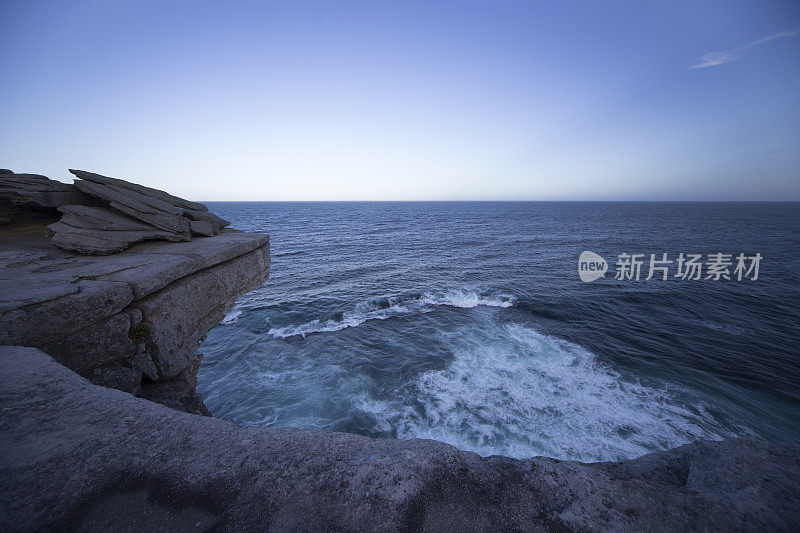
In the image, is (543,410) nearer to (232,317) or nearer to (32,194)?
(32,194)

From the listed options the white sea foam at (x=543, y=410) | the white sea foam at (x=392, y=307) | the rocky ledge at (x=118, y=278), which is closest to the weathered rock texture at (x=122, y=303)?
the rocky ledge at (x=118, y=278)

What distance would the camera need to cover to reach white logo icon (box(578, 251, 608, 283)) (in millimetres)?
27922

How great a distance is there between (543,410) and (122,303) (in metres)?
12.4

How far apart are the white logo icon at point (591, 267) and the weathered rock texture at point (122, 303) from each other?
29238 millimetres

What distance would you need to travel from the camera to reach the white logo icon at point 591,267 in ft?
91.6

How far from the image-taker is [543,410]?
10461 mm

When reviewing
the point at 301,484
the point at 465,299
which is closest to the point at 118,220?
the point at 301,484

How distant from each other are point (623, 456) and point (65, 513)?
1198 cm

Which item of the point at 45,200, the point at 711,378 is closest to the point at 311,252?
the point at 45,200

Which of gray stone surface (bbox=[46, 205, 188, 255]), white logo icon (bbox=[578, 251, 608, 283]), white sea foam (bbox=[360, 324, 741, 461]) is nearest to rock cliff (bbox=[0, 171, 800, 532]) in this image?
gray stone surface (bbox=[46, 205, 188, 255])

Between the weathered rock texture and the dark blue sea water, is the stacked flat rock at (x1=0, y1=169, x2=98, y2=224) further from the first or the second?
the dark blue sea water

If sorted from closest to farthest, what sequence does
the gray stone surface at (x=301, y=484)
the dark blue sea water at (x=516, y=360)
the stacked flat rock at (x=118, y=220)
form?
the gray stone surface at (x=301, y=484) < the stacked flat rock at (x=118, y=220) < the dark blue sea water at (x=516, y=360)

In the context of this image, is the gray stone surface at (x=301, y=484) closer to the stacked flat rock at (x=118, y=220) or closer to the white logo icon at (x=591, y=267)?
the stacked flat rock at (x=118, y=220)

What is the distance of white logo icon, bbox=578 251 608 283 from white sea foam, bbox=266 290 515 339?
11.7m
